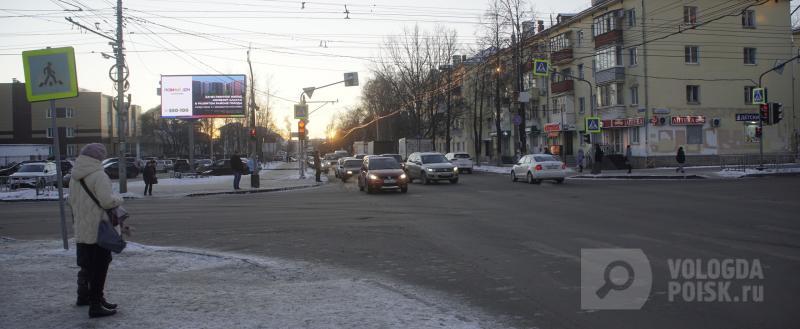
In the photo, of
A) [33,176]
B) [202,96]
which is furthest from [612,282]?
[202,96]

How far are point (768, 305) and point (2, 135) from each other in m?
96.6

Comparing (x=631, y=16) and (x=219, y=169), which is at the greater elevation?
(x=631, y=16)

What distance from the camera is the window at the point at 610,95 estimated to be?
44.8m

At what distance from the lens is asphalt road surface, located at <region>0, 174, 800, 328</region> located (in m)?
5.96

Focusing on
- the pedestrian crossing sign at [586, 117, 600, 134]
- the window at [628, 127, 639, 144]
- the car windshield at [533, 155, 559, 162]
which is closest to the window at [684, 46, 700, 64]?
the window at [628, 127, 639, 144]

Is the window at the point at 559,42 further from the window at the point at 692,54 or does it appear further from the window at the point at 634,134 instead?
the window at the point at 634,134

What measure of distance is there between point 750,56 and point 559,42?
50.9ft

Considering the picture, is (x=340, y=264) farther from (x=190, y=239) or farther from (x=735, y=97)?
(x=735, y=97)

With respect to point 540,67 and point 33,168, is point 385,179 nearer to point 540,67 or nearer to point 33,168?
point 540,67

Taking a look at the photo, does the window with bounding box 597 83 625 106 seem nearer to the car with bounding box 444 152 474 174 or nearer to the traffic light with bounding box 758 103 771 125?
the car with bounding box 444 152 474 174

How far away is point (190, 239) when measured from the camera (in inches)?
461

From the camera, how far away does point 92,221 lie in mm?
5672

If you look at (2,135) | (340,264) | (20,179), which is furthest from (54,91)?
(2,135)

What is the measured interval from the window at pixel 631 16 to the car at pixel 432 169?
21.8m
